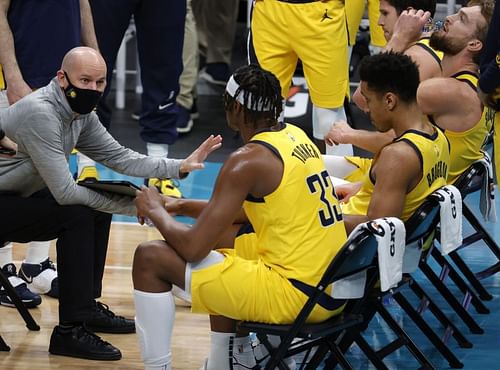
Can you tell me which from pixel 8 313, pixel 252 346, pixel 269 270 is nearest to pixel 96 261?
pixel 8 313

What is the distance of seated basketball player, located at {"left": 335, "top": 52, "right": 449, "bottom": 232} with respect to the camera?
167 inches

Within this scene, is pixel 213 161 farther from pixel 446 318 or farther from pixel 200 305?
pixel 200 305

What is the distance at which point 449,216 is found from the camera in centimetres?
435

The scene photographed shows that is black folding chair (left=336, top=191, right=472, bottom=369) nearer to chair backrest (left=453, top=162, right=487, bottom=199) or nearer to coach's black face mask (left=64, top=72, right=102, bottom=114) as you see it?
chair backrest (left=453, top=162, right=487, bottom=199)

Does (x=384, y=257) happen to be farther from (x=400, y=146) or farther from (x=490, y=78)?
(x=490, y=78)

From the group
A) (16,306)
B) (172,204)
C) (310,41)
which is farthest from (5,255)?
(310,41)

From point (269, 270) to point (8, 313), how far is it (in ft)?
5.74

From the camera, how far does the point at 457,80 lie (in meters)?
5.34

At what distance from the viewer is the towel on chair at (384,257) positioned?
390 centimetres

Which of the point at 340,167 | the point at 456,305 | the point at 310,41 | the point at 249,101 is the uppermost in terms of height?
the point at 249,101

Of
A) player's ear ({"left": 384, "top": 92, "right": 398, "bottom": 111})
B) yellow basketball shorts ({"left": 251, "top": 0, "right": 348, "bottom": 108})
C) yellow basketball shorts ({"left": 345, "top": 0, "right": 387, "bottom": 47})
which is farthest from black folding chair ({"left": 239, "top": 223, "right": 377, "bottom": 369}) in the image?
yellow basketball shorts ({"left": 345, "top": 0, "right": 387, "bottom": 47})

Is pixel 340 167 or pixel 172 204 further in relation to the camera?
pixel 340 167

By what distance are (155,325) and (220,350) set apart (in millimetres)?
334

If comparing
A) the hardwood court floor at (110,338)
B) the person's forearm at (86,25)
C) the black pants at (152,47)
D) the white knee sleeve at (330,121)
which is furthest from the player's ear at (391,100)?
the black pants at (152,47)
